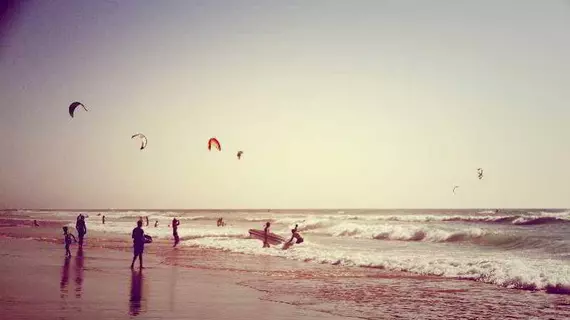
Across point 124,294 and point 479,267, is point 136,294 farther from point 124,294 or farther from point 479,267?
point 479,267

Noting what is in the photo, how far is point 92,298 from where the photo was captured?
11.4 m

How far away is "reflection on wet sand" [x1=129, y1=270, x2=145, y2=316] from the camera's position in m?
10.3

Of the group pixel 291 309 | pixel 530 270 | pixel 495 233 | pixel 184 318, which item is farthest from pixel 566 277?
pixel 495 233

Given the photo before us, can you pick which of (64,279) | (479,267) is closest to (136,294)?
(64,279)

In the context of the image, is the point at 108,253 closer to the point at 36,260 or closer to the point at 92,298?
the point at 36,260

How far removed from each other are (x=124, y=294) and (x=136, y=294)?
27cm

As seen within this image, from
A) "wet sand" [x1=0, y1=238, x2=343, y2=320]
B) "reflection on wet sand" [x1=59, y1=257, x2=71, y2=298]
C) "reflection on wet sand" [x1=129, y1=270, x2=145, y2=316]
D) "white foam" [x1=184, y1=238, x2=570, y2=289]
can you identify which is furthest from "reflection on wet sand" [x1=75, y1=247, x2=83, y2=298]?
"white foam" [x1=184, y1=238, x2=570, y2=289]

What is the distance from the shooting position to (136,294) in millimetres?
12375

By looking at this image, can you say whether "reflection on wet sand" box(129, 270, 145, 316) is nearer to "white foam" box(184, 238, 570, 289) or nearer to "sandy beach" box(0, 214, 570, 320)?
"sandy beach" box(0, 214, 570, 320)

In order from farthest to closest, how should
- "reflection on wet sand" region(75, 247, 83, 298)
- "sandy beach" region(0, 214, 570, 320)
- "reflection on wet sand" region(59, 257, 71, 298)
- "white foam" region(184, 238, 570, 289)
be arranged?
"white foam" region(184, 238, 570, 289) → "reflection on wet sand" region(75, 247, 83, 298) → "reflection on wet sand" region(59, 257, 71, 298) → "sandy beach" region(0, 214, 570, 320)

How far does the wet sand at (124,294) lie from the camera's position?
393 inches

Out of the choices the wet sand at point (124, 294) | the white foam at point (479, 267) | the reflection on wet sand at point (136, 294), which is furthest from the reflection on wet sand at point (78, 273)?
the white foam at point (479, 267)

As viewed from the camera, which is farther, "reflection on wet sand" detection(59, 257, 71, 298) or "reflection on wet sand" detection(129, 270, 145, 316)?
"reflection on wet sand" detection(59, 257, 71, 298)

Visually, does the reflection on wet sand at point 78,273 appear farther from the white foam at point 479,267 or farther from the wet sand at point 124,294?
the white foam at point 479,267
